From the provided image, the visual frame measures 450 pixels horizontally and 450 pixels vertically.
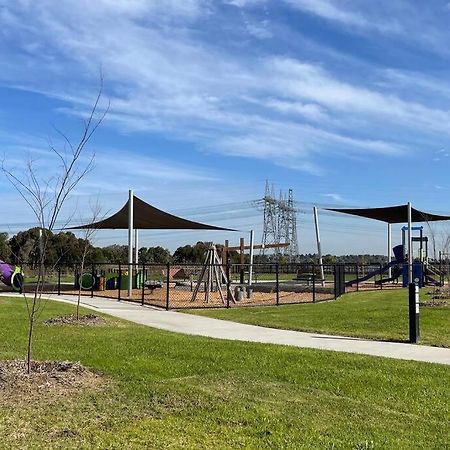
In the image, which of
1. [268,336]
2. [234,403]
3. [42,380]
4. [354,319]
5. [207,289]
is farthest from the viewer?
[207,289]

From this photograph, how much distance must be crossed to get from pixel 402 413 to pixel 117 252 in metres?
67.1

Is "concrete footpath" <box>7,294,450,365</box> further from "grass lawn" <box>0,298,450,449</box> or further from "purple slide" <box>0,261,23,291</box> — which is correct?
"purple slide" <box>0,261,23,291</box>

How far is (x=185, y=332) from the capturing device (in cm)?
1223

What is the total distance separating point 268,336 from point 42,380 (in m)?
5.88

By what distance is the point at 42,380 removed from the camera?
6.41 metres

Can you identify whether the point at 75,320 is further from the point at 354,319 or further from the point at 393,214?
the point at 393,214

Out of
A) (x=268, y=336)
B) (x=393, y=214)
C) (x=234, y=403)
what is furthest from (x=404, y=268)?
(x=234, y=403)

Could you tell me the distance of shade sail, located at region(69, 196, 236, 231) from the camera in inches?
1056

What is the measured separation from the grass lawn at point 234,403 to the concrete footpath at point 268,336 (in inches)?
38.1

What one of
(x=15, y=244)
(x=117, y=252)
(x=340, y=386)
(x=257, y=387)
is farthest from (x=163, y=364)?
(x=117, y=252)

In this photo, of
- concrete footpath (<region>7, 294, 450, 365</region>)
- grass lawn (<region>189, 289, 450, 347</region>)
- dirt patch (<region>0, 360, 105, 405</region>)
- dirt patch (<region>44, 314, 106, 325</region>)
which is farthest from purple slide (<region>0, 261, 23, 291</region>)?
dirt patch (<region>0, 360, 105, 405</region>)

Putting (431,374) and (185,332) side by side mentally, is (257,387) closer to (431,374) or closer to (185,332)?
(431,374)

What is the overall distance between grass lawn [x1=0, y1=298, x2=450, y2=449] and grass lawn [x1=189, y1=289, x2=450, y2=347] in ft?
10.5

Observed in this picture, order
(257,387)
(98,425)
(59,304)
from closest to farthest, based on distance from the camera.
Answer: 1. (98,425)
2. (257,387)
3. (59,304)
